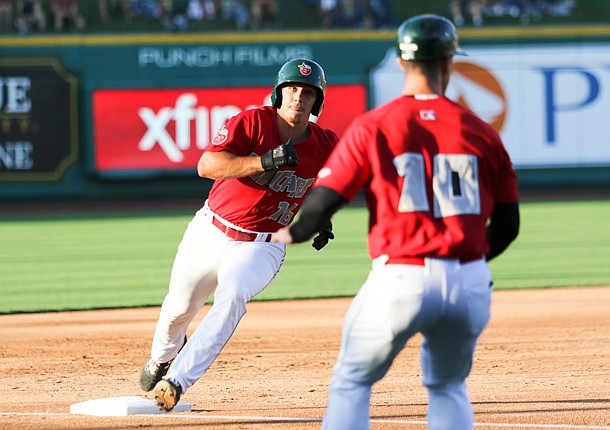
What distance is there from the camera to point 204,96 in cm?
2630

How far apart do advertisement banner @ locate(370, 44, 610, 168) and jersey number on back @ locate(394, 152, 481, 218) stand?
76.6 ft

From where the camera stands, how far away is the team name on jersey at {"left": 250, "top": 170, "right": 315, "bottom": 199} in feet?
19.6

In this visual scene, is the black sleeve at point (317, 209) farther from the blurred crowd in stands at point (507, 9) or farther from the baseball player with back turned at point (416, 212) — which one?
the blurred crowd in stands at point (507, 9)

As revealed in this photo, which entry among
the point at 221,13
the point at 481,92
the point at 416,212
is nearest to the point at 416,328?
the point at 416,212

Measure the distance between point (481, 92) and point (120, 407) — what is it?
2205 centimetres

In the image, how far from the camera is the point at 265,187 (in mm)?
6008

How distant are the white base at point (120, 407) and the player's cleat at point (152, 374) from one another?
10cm

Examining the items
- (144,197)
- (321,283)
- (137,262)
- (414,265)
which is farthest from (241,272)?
(144,197)

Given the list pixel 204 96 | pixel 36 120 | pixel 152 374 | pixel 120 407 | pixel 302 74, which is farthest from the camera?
pixel 204 96

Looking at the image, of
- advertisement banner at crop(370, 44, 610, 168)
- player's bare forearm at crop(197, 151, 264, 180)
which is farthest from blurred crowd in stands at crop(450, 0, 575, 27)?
player's bare forearm at crop(197, 151, 264, 180)

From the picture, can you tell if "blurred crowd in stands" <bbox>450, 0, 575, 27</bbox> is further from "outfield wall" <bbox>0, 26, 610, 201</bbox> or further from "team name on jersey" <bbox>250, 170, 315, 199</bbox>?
"team name on jersey" <bbox>250, 170, 315, 199</bbox>

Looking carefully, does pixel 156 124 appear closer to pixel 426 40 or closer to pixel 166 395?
pixel 166 395

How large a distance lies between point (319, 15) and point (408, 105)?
2480 centimetres

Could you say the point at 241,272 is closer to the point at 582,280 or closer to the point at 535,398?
the point at 535,398
